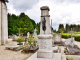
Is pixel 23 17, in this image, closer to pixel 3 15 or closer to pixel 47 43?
pixel 3 15

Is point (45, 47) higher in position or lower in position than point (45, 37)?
lower

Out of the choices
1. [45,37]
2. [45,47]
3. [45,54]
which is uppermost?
[45,37]

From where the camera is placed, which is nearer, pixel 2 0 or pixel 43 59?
pixel 43 59

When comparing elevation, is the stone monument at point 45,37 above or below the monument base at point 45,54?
above

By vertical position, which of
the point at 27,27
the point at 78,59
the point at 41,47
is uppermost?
the point at 27,27

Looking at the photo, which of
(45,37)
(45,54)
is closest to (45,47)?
(45,54)

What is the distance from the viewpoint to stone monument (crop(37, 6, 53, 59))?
4.54 m

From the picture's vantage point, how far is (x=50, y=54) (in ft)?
14.7

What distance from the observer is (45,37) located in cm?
458

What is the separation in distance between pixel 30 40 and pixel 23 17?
28327mm

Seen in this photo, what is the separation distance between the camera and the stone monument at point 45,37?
14.9 ft

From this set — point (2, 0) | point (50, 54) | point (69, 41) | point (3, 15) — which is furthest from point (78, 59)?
point (2, 0)

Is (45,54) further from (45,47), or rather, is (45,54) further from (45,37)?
(45,37)

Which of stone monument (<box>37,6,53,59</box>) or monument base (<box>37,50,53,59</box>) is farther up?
stone monument (<box>37,6,53,59</box>)
